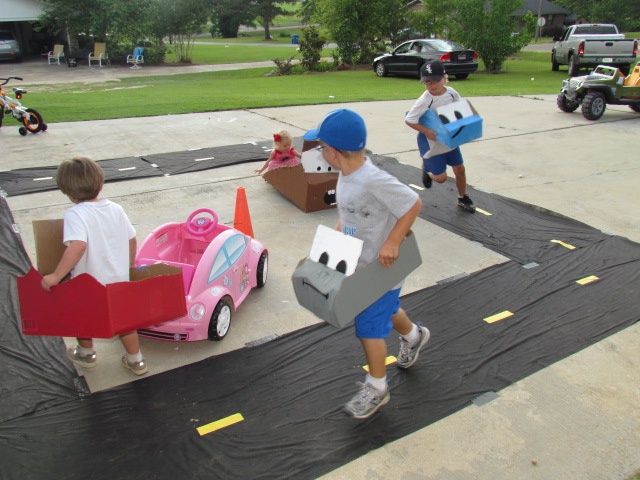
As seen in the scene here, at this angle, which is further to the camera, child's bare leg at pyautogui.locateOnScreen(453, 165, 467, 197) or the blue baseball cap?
child's bare leg at pyautogui.locateOnScreen(453, 165, 467, 197)

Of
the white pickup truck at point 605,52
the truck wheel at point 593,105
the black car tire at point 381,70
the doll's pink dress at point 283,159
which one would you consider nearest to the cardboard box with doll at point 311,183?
the doll's pink dress at point 283,159

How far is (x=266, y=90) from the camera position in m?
17.6

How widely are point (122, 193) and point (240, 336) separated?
12.4 ft

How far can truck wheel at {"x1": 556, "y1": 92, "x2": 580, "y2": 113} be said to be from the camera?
11.6m

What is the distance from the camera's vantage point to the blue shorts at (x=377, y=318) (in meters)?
2.86

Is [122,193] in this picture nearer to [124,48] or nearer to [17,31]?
[124,48]

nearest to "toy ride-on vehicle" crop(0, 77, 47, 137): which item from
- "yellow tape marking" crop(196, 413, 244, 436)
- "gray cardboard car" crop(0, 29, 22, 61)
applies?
"yellow tape marking" crop(196, 413, 244, 436)

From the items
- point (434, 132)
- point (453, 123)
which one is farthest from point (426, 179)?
point (453, 123)

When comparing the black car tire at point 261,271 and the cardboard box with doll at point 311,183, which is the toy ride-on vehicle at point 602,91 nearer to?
the cardboard box with doll at point 311,183

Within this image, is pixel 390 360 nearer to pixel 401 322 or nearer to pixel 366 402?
pixel 401 322

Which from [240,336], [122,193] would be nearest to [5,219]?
[122,193]

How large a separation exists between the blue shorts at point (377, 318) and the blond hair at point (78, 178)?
1.64 meters

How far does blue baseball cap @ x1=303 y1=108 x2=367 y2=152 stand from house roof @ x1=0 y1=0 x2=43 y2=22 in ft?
106

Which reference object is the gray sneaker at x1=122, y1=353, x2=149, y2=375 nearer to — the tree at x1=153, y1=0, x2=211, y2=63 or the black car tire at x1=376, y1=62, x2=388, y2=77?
the black car tire at x1=376, y1=62, x2=388, y2=77
